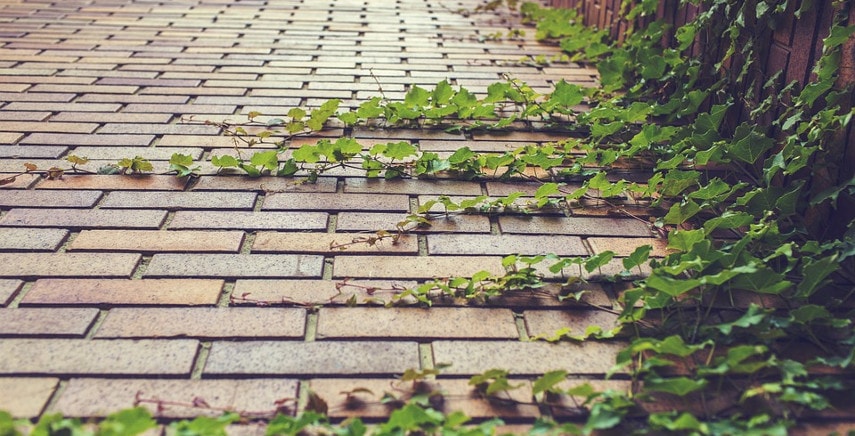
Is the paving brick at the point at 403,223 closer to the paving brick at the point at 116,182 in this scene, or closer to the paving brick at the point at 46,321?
the paving brick at the point at 116,182

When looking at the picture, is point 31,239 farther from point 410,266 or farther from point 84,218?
point 410,266

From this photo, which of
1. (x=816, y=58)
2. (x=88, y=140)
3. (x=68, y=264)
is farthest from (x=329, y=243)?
(x=816, y=58)

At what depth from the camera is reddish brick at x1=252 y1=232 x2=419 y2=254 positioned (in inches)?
74.0

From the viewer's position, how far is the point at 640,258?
1737 millimetres

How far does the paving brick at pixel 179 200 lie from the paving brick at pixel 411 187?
29 cm

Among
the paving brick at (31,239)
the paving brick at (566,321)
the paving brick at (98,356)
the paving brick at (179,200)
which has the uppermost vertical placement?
the paving brick at (179,200)

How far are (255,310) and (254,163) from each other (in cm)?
76

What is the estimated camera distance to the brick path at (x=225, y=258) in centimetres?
144

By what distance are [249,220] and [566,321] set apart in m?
0.85

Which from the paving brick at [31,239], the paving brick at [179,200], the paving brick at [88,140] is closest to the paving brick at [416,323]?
the paving brick at [179,200]

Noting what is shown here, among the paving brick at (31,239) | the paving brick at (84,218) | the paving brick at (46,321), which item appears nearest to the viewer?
the paving brick at (46,321)

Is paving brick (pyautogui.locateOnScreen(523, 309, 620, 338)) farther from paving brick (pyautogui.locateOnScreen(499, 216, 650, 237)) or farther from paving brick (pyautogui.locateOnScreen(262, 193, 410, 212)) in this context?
paving brick (pyautogui.locateOnScreen(262, 193, 410, 212))

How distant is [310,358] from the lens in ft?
4.88

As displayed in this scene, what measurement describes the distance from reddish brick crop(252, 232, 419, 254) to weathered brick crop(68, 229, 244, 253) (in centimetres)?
7
